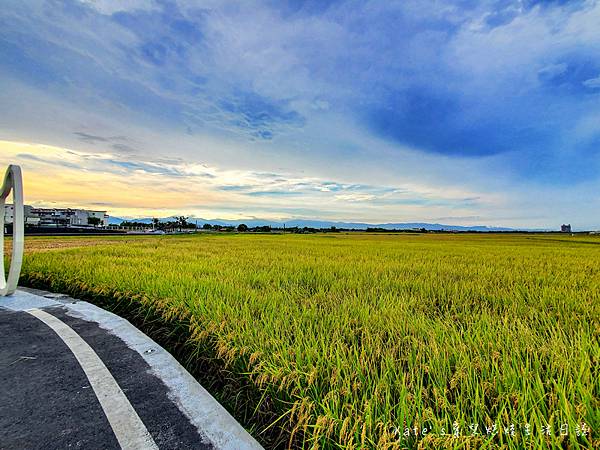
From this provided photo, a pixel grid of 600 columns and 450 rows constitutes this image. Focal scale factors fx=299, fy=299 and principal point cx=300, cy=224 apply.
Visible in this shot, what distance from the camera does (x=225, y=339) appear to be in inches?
104

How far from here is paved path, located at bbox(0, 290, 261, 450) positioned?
1724 mm

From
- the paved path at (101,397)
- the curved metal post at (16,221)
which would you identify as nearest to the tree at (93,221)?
the curved metal post at (16,221)

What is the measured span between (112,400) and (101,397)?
0.10m

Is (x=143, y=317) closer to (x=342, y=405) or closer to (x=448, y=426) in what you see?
(x=342, y=405)

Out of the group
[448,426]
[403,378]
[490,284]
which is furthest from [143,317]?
[490,284]

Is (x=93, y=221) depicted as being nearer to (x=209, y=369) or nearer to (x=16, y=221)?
(x=16, y=221)

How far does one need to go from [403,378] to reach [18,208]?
606cm

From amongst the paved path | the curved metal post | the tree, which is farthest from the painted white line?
the tree

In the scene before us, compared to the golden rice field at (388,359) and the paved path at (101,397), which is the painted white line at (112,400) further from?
the golden rice field at (388,359)

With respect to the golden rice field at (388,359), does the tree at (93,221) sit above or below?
above

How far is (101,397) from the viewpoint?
6.99 feet

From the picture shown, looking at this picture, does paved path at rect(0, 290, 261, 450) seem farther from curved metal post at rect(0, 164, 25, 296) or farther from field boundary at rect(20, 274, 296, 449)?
curved metal post at rect(0, 164, 25, 296)

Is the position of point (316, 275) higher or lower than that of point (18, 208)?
lower

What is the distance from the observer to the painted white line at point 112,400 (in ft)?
5.62
